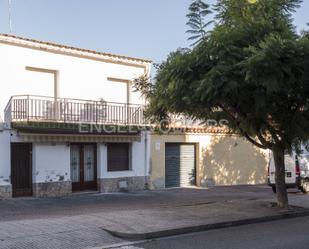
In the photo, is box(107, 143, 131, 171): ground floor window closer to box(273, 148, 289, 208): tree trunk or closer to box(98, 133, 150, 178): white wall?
box(98, 133, 150, 178): white wall

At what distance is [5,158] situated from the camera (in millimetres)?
18672

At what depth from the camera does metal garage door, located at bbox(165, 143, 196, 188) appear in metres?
24.7

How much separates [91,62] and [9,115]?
4599mm

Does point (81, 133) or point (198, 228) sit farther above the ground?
point (81, 133)

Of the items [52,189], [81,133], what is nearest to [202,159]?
[81,133]

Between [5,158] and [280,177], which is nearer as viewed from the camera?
[280,177]

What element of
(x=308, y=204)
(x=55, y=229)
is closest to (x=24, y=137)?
(x=55, y=229)

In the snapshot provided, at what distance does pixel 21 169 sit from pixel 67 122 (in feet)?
8.22

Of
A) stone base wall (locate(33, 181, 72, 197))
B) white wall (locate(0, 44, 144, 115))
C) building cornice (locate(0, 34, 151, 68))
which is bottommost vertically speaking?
stone base wall (locate(33, 181, 72, 197))

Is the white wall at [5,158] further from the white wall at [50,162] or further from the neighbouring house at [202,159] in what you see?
the neighbouring house at [202,159]

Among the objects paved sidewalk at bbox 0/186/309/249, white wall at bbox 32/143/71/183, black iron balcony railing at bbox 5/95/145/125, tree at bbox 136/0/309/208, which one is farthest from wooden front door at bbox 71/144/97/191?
tree at bbox 136/0/309/208

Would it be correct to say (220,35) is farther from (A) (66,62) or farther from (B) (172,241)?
(A) (66,62)

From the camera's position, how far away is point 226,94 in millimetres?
12406

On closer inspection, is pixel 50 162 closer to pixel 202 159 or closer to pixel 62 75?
pixel 62 75
